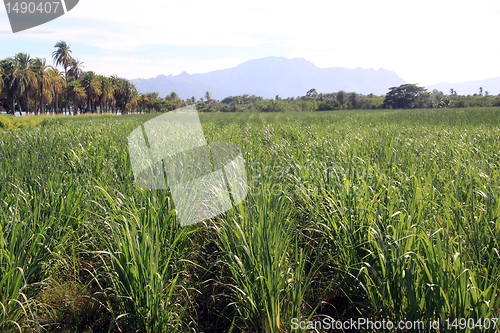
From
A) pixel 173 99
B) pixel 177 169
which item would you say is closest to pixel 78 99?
pixel 173 99

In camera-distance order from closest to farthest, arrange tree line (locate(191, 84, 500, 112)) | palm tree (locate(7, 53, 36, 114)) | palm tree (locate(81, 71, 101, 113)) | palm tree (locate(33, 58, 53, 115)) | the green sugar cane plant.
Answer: the green sugar cane plant, palm tree (locate(7, 53, 36, 114)), palm tree (locate(33, 58, 53, 115)), palm tree (locate(81, 71, 101, 113)), tree line (locate(191, 84, 500, 112))

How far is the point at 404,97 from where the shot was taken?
72.1m

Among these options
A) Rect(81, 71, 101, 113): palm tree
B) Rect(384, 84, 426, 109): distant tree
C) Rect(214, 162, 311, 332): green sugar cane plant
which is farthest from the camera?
Rect(384, 84, 426, 109): distant tree

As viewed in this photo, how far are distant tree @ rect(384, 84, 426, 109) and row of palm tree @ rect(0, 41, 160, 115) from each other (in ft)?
240

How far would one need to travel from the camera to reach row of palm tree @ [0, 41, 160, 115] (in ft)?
133

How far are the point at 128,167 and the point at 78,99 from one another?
67.4 metres

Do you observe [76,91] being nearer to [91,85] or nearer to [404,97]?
[91,85]

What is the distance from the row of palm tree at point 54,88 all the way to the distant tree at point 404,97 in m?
73.2

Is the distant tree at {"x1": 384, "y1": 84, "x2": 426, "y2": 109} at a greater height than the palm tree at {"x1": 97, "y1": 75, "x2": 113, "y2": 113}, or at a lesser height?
lesser

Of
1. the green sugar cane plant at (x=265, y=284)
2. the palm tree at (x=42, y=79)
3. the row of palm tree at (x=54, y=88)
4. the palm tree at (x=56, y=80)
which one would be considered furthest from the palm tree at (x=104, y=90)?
the green sugar cane plant at (x=265, y=284)

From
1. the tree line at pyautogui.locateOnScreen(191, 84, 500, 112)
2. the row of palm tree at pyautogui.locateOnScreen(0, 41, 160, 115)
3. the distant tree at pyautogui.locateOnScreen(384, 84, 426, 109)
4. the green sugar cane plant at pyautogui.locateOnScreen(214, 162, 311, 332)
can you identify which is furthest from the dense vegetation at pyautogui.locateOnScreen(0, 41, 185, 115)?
the distant tree at pyautogui.locateOnScreen(384, 84, 426, 109)

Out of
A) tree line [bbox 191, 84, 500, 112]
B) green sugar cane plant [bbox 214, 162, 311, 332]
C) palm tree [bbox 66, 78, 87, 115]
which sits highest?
palm tree [bbox 66, 78, 87, 115]

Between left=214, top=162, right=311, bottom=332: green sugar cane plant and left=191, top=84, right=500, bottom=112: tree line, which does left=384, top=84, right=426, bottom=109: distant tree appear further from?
left=214, top=162, right=311, bottom=332: green sugar cane plant

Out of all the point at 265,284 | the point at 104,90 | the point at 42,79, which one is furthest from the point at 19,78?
the point at 265,284
